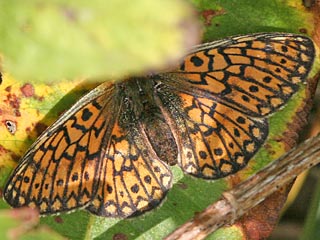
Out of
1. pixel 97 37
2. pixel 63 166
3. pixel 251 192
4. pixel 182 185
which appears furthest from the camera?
pixel 182 185

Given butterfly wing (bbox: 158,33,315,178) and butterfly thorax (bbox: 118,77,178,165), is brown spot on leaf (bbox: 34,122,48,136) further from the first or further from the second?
butterfly wing (bbox: 158,33,315,178)

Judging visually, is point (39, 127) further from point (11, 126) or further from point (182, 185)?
point (182, 185)

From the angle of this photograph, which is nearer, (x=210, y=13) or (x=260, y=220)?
(x=260, y=220)

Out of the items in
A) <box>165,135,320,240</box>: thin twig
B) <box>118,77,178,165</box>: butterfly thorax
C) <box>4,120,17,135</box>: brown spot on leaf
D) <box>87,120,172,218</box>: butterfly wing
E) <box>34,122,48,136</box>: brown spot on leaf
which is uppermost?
<box>4,120,17,135</box>: brown spot on leaf

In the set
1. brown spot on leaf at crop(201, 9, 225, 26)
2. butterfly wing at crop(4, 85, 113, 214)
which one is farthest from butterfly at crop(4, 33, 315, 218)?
brown spot on leaf at crop(201, 9, 225, 26)

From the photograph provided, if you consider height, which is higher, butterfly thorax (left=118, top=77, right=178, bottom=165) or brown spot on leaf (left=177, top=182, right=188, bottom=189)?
butterfly thorax (left=118, top=77, right=178, bottom=165)

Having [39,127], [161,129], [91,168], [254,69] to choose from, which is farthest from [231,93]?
[39,127]

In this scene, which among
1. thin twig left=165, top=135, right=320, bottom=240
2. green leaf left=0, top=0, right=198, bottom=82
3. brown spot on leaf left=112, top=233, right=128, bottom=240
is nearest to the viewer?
green leaf left=0, top=0, right=198, bottom=82

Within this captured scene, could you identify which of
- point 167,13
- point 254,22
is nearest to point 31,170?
point 254,22
